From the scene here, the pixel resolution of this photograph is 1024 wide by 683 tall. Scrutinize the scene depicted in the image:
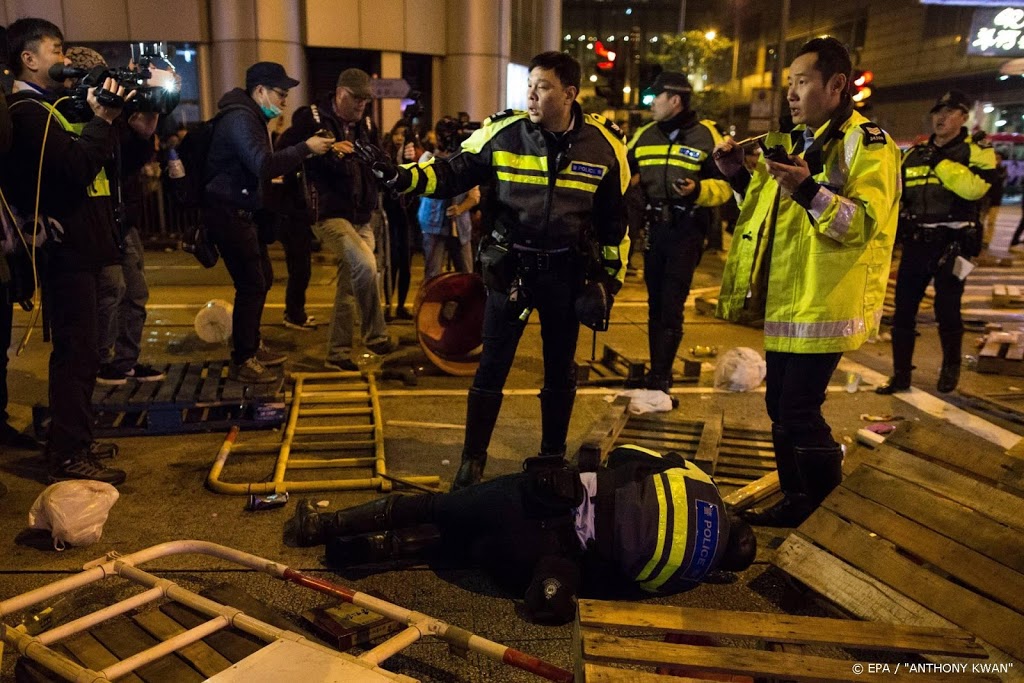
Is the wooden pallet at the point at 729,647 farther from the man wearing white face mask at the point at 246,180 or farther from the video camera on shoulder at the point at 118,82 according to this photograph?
the man wearing white face mask at the point at 246,180

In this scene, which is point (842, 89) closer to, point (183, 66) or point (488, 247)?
point (488, 247)

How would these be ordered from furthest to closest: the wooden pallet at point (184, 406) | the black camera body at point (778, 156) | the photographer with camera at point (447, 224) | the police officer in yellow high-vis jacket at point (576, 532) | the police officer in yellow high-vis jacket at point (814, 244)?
the photographer with camera at point (447, 224) → the wooden pallet at point (184, 406) → the police officer in yellow high-vis jacket at point (814, 244) → the black camera body at point (778, 156) → the police officer in yellow high-vis jacket at point (576, 532)

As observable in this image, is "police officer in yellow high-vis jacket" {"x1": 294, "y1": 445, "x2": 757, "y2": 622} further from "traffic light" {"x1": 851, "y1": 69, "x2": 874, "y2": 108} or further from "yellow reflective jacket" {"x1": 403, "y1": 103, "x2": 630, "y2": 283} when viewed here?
"traffic light" {"x1": 851, "y1": 69, "x2": 874, "y2": 108}

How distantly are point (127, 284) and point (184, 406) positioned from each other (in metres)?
1.34

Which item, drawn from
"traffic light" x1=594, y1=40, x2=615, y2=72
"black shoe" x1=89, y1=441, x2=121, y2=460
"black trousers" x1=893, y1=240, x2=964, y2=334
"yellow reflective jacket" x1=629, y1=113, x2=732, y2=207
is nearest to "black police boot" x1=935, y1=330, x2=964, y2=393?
"black trousers" x1=893, y1=240, x2=964, y2=334

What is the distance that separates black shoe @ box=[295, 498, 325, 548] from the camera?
332 centimetres

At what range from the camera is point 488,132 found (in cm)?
377

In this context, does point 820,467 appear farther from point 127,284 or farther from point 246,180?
point 127,284

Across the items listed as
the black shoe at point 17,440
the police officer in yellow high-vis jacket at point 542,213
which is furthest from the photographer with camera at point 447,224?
the black shoe at point 17,440

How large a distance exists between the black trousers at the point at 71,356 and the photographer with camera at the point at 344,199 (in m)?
2.24

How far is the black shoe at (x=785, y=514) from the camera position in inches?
148

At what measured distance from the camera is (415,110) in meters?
7.46

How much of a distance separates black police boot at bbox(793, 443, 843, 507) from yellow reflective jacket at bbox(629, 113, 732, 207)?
2164 millimetres

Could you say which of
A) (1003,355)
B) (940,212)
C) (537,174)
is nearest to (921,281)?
(940,212)
